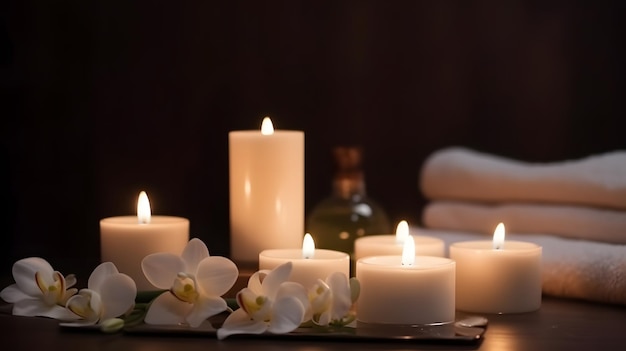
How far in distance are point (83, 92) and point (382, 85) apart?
1.86 feet

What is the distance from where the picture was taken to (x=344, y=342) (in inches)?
37.7

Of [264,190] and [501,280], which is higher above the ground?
[264,190]

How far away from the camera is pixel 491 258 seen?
1131 mm

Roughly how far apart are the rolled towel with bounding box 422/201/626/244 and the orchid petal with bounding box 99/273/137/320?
0.68 m

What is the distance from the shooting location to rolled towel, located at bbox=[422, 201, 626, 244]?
1.32 metres

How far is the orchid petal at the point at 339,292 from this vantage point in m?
0.98

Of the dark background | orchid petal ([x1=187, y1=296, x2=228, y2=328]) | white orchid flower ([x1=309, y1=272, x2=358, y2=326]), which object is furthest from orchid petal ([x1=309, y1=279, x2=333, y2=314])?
the dark background

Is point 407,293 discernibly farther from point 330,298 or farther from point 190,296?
point 190,296

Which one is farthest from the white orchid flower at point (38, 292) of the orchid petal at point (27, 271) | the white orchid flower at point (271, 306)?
the white orchid flower at point (271, 306)

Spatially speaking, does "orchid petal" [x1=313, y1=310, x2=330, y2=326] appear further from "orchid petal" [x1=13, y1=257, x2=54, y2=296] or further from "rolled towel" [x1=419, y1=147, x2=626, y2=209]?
"rolled towel" [x1=419, y1=147, x2=626, y2=209]

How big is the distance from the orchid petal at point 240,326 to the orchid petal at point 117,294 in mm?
113

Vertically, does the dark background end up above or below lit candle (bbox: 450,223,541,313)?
above

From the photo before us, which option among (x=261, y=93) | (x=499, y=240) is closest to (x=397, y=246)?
(x=499, y=240)

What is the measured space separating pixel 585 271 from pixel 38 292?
2.20 feet
